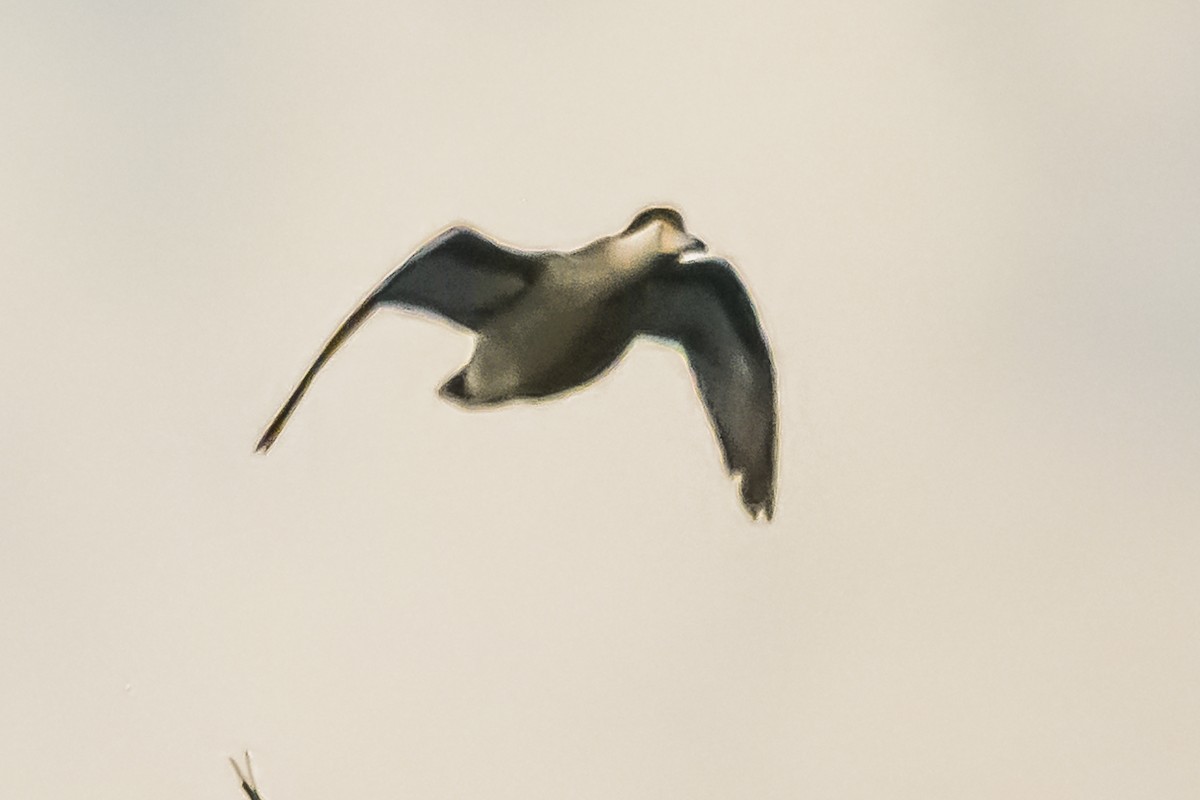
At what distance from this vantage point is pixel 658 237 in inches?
186

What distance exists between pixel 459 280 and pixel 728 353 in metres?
1.14

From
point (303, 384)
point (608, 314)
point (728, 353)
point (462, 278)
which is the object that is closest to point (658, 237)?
point (608, 314)

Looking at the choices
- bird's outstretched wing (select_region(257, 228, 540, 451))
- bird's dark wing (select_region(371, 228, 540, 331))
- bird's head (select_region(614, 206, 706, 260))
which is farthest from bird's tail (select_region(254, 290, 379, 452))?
bird's head (select_region(614, 206, 706, 260))

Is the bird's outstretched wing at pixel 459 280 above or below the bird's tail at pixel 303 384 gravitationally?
above

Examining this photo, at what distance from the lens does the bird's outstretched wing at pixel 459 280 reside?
4.61 metres

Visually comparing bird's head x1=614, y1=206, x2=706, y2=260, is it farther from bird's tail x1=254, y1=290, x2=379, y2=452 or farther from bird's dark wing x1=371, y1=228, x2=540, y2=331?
bird's tail x1=254, y1=290, x2=379, y2=452

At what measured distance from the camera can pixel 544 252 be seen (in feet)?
15.8

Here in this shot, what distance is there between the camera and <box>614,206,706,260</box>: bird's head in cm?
473

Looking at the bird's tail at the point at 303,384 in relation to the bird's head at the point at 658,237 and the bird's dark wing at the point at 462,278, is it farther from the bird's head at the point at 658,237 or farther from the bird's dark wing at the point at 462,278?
the bird's head at the point at 658,237

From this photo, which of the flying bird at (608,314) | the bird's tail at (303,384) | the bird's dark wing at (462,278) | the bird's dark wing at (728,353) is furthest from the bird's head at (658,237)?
the bird's tail at (303,384)

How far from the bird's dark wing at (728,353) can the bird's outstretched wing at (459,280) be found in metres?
0.53

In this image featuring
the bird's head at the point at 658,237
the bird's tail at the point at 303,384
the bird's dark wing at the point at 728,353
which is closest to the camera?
the bird's tail at the point at 303,384

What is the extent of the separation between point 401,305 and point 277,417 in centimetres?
87

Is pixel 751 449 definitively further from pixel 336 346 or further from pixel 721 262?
pixel 336 346
